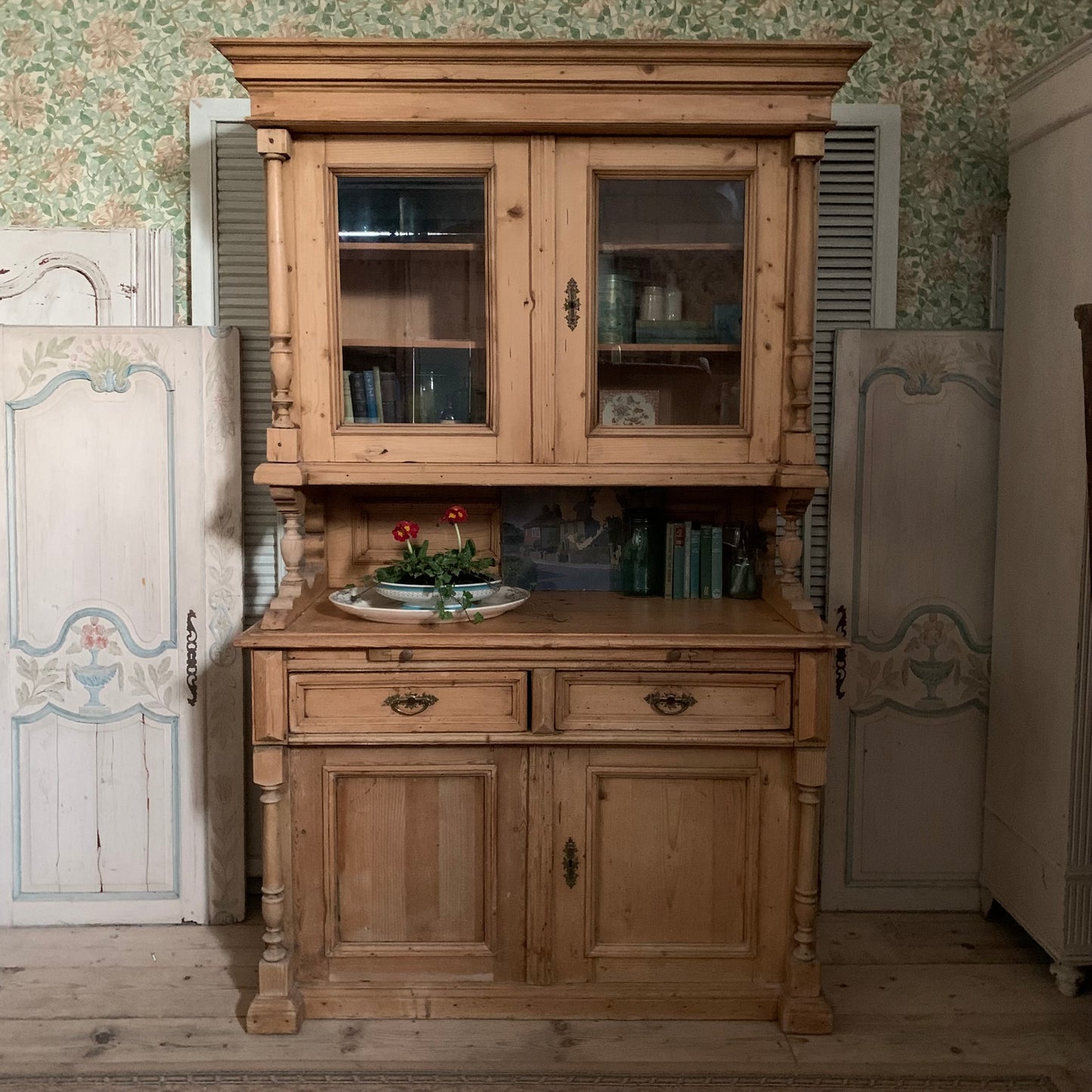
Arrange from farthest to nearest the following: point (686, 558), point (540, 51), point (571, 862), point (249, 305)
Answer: point (249, 305) < point (686, 558) < point (571, 862) < point (540, 51)

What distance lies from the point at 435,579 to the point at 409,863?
63cm

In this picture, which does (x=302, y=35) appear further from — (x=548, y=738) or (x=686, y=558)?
(x=548, y=738)

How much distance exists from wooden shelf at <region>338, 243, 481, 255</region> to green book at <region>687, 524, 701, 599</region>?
2.89 ft

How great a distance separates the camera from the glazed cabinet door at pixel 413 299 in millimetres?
2336

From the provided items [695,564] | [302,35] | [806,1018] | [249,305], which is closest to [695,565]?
[695,564]

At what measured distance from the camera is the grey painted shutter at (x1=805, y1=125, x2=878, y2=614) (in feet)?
9.11

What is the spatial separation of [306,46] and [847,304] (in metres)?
1.48

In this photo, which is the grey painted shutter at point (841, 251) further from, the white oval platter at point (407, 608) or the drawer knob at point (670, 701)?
the white oval platter at point (407, 608)

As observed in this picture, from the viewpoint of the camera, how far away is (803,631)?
2.29 meters

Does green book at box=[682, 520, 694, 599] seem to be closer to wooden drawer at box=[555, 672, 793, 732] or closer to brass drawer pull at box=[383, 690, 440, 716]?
wooden drawer at box=[555, 672, 793, 732]

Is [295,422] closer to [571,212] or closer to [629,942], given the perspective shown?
[571,212]

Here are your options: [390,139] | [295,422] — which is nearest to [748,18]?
[390,139]

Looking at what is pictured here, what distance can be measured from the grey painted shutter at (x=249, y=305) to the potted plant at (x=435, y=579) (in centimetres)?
52

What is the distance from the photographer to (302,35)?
Answer: 2738 millimetres
